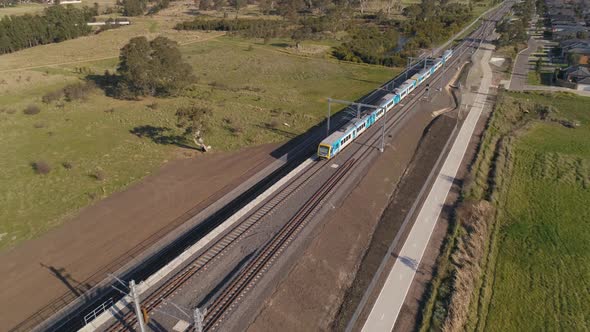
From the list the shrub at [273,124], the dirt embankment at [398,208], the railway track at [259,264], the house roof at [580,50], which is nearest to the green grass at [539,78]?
the house roof at [580,50]

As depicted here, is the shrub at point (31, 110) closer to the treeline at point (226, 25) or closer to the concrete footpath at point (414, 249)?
the concrete footpath at point (414, 249)

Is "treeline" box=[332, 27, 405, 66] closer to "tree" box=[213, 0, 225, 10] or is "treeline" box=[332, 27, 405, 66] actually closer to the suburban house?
the suburban house

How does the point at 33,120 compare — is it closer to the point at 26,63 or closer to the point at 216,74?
the point at 216,74

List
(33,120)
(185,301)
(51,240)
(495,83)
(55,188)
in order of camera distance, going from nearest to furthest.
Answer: (185,301), (51,240), (55,188), (33,120), (495,83)

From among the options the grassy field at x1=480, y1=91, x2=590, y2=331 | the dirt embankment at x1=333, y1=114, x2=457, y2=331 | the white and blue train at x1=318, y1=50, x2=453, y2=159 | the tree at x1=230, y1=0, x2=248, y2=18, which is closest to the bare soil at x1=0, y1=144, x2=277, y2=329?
the white and blue train at x1=318, y1=50, x2=453, y2=159

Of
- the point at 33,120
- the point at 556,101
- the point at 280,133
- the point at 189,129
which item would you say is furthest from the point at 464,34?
the point at 33,120
